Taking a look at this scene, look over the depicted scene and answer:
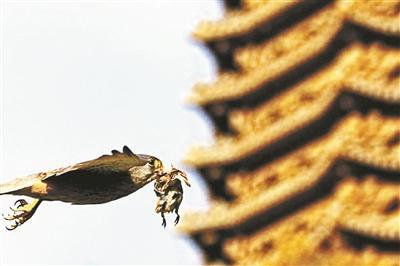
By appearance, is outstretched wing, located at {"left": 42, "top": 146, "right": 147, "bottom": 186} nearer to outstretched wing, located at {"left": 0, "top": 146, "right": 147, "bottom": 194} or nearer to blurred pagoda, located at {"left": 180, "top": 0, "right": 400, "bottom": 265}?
outstretched wing, located at {"left": 0, "top": 146, "right": 147, "bottom": 194}

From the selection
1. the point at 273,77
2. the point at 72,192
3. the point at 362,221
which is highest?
the point at 273,77

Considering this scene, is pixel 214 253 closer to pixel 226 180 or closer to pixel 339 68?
pixel 226 180

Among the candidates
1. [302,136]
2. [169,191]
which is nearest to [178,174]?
[169,191]

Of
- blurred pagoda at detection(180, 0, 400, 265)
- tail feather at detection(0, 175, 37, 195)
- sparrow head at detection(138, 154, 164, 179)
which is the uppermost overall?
blurred pagoda at detection(180, 0, 400, 265)

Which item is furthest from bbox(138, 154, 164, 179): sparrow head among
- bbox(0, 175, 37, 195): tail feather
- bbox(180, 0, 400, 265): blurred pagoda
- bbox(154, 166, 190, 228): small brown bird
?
bbox(180, 0, 400, 265): blurred pagoda

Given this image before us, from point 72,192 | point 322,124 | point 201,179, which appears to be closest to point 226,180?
point 201,179

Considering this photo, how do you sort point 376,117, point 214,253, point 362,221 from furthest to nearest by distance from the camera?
point 214,253 → point 376,117 → point 362,221
